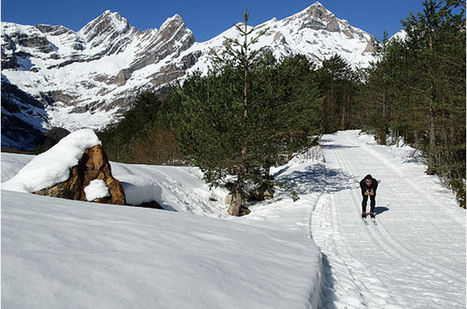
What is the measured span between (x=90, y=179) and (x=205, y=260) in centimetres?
546

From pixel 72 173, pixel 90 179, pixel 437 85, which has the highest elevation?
pixel 437 85

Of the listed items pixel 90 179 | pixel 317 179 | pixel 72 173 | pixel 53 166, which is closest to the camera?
pixel 53 166

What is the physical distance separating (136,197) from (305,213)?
5755 mm

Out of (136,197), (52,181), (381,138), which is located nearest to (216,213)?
(136,197)

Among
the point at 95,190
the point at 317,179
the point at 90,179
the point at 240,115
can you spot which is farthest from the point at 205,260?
the point at 317,179

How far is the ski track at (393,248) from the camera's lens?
12.2ft

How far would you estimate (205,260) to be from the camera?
2.68 metres

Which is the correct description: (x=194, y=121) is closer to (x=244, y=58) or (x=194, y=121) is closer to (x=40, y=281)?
(x=244, y=58)

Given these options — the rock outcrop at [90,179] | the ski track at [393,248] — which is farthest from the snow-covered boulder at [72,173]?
the ski track at [393,248]

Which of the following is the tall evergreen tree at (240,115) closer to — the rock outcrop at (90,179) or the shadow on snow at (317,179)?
the shadow on snow at (317,179)

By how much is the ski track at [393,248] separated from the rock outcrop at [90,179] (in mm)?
5054

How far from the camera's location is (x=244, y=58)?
11016 millimetres

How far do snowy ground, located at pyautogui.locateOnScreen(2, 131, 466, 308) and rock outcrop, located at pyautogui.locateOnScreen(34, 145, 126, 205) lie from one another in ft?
2.62

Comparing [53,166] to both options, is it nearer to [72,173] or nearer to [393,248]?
[72,173]
